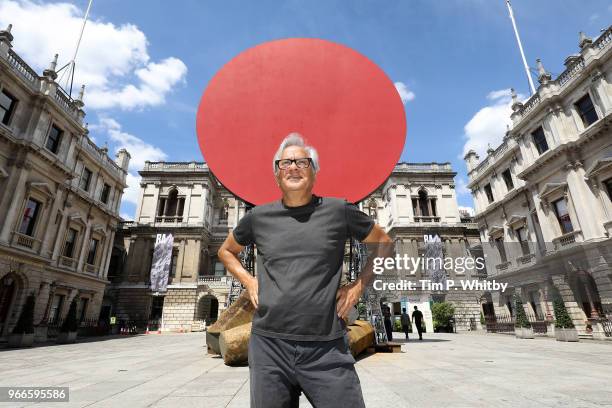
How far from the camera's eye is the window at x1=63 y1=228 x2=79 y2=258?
21.9 meters

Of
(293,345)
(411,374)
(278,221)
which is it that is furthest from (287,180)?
(411,374)

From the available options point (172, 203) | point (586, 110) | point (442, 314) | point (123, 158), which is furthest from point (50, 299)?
point (586, 110)

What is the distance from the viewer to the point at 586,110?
18.7 metres

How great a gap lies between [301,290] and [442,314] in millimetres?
29547

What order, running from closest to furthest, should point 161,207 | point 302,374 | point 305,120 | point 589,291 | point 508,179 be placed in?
point 302,374, point 305,120, point 589,291, point 508,179, point 161,207

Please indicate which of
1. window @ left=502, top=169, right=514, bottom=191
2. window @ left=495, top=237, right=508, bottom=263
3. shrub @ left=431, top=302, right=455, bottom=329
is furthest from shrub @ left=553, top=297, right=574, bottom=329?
window @ left=502, top=169, right=514, bottom=191

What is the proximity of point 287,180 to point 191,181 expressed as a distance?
33974 millimetres

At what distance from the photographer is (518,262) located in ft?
80.0

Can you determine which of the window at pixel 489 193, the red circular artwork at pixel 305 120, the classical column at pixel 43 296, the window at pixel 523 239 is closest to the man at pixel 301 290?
the red circular artwork at pixel 305 120

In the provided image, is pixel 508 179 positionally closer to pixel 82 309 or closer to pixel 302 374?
pixel 302 374

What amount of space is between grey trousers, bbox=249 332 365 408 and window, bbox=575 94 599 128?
2371 cm

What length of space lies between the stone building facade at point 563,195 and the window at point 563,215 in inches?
2.1

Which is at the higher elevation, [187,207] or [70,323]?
[187,207]

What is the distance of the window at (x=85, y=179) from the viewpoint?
2334cm
